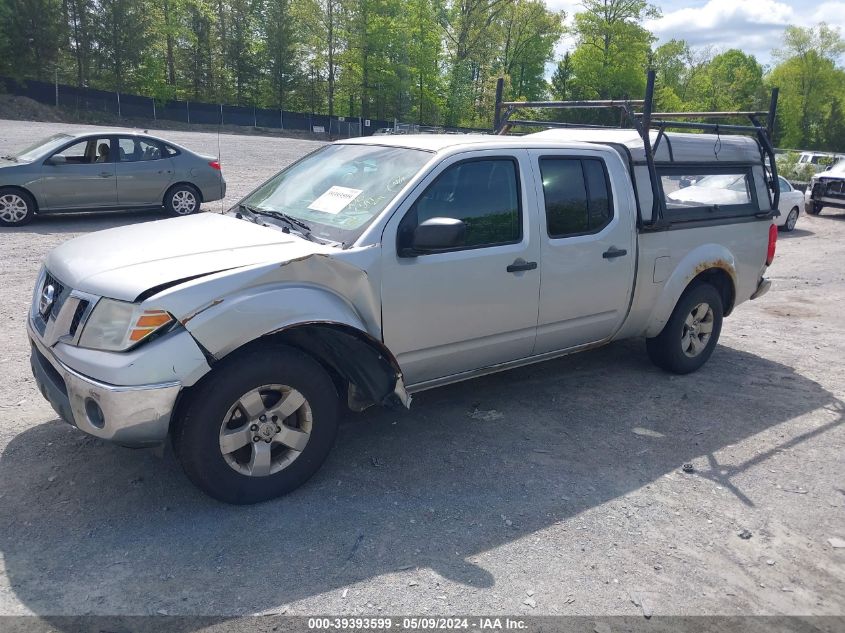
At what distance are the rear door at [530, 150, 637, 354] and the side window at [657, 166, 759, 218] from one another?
23.1 inches

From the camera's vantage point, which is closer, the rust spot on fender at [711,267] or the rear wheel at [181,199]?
the rust spot on fender at [711,267]

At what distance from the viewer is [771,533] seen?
379cm

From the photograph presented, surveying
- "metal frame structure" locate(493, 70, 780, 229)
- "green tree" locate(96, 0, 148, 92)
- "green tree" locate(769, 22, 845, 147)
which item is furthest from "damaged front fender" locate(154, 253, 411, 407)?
"green tree" locate(769, 22, 845, 147)

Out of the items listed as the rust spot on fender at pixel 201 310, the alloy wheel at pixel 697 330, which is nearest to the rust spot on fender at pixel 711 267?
the alloy wheel at pixel 697 330

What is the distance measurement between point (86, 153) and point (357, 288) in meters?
9.70

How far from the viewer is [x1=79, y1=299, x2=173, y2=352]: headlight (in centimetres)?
330

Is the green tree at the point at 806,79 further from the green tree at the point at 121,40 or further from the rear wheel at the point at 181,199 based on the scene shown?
the rear wheel at the point at 181,199

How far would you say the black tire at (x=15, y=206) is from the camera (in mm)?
11078

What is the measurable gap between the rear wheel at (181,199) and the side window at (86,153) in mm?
1221

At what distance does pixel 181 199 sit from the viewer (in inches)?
508

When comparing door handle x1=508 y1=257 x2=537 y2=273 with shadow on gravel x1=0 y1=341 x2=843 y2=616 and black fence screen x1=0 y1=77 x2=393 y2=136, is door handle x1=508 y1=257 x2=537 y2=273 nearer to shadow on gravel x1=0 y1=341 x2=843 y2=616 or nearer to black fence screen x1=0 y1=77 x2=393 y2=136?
shadow on gravel x1=0 y1=341 x2=843 y2=616

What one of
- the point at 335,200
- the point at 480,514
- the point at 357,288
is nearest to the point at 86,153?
the point at 335,200

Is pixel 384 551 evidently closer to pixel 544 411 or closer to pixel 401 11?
pixel 544 411

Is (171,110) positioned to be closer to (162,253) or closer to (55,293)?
(55,293)
